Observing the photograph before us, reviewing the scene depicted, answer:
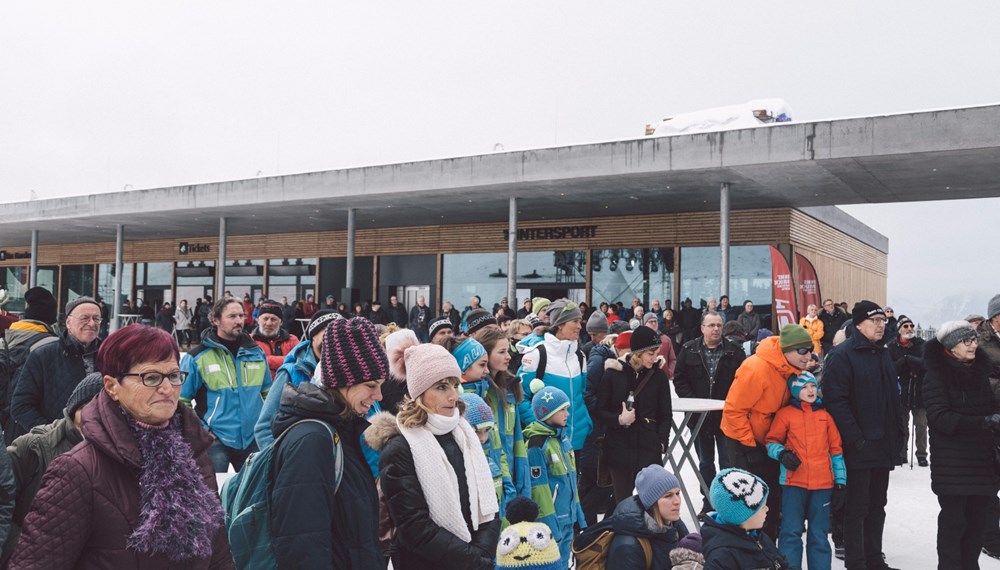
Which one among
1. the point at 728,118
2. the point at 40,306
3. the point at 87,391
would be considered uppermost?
the point at 728,118

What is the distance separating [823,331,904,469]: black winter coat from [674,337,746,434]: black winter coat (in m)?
2.17

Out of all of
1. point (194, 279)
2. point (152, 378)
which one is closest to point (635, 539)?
point (152, 378)

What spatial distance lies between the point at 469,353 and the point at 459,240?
20.2m

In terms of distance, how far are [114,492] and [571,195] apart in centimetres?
1685

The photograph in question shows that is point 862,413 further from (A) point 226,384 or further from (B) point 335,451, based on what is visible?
(A) point 226,384

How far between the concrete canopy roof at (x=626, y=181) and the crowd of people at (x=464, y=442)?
7.99m

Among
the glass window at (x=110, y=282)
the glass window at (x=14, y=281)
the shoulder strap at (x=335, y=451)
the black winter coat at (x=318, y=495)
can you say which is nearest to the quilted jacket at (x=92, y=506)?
the black winter coat at (x=318, y=495)

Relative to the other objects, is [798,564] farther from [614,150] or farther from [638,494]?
[614,150]

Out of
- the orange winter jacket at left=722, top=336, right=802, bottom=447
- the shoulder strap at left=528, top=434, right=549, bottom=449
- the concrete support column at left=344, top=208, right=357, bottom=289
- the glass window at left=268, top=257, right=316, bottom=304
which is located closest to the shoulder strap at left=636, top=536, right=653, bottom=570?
the shoulder strap at left=528, top=434, right=549, bottom=449

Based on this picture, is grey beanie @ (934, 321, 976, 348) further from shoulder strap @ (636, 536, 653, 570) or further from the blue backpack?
the blue backpack

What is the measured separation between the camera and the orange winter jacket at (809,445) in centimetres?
468

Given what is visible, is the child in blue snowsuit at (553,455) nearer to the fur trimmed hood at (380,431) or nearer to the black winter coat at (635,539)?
the black winter coat at (635,539)

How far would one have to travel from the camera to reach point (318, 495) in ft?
7.24

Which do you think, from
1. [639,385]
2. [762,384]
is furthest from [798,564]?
[639,385]
